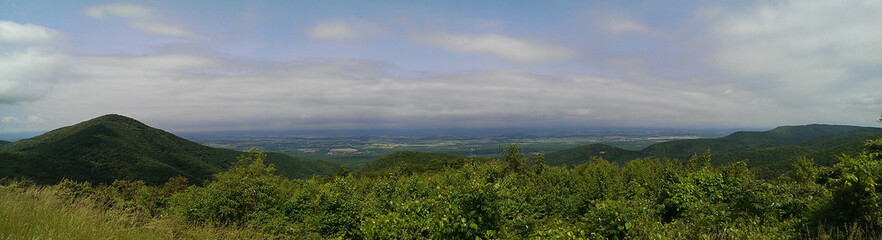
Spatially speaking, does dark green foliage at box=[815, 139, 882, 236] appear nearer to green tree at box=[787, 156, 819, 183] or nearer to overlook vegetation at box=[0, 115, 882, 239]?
overlook vegetation at box=[0, 115, 882, 239]

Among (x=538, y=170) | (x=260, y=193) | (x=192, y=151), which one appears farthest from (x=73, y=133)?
(x=538, y=170)

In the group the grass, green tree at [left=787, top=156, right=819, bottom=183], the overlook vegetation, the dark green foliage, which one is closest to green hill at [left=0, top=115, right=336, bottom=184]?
the overlook vegetation

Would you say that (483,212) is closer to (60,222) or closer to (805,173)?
(60,222)

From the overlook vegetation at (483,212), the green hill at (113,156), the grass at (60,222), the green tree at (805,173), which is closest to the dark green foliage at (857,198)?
the overlook vegetation at (483,212)

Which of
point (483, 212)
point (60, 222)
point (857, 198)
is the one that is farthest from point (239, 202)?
point (857, 198)

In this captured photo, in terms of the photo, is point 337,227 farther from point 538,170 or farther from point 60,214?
point 538,170

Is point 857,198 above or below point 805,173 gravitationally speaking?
above
